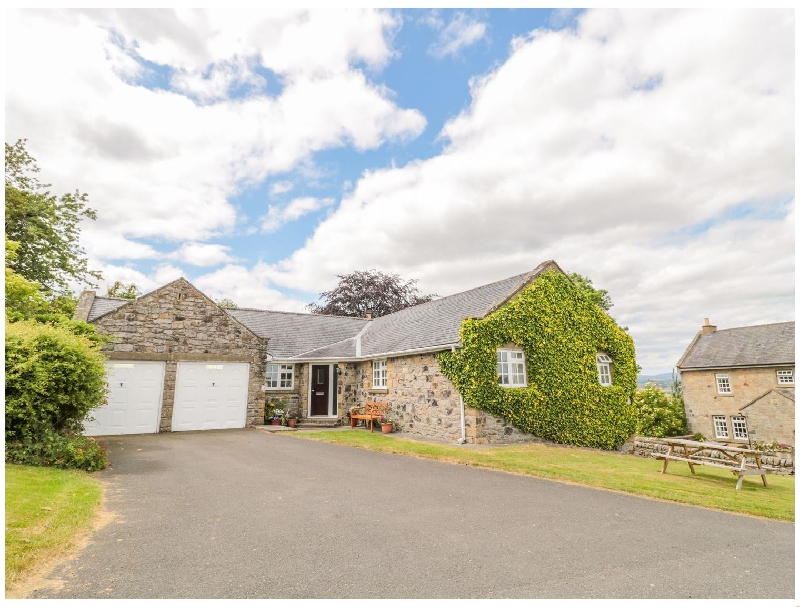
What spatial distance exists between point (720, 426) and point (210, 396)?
35333mm

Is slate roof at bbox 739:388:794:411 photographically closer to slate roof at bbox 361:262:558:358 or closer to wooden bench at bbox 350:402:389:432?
slate roof at bbox 361:262:558:358

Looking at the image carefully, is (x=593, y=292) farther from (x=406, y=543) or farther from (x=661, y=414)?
(x=406, y=543)

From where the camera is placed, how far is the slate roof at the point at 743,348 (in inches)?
1211

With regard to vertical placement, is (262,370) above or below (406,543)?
above

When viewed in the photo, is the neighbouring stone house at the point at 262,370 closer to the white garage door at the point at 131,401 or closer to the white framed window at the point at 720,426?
the white garage door at the point at 131,401

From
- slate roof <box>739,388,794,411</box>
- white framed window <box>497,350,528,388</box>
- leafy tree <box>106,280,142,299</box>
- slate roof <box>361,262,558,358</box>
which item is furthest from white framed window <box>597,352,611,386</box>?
leafy tree <box>106,280,142,299</box>

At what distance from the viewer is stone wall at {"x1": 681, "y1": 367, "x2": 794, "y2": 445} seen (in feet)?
94.6

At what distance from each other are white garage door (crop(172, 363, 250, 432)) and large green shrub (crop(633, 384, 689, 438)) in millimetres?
29557

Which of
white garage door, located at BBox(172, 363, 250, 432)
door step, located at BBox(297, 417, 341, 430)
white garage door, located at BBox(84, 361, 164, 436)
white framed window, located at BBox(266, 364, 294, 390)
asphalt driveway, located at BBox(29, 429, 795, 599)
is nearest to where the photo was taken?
asphalt driveway, located at BBox(29, 429, 795, 599)

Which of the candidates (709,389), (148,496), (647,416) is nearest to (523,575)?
(148,496)

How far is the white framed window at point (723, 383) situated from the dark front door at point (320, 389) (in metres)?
30.1

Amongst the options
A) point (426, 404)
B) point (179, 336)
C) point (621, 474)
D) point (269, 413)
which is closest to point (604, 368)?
point (426, 404)

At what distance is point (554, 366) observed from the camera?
16.4m

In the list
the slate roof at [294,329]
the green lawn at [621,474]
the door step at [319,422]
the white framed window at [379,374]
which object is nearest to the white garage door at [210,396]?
the slate roof at [294,329]
